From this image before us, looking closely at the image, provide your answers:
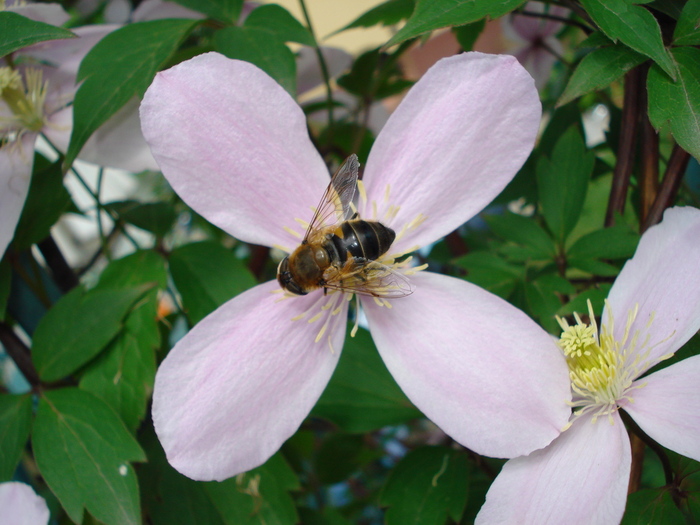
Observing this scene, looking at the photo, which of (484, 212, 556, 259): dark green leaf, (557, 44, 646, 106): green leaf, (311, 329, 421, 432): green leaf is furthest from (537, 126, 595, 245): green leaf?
(311, 329, 421, 432): green leaf

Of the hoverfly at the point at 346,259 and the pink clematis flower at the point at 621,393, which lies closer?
the pink clematis flower at the point at 621,393

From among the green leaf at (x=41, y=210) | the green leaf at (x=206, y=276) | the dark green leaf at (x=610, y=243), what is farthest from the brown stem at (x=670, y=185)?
the green leaf at (x=41, y=210)

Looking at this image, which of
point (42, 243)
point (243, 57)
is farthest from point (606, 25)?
point (42, 243)

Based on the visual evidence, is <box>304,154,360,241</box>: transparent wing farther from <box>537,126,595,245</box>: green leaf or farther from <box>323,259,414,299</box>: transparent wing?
<box>537,126,595,245</box>: green leaf

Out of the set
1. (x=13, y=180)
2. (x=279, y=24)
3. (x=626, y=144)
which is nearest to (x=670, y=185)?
(x=626, y=144)

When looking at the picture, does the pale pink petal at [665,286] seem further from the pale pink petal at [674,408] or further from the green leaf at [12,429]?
the green leaf at [12,429]

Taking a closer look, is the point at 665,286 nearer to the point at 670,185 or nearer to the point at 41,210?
the point at 670,185
